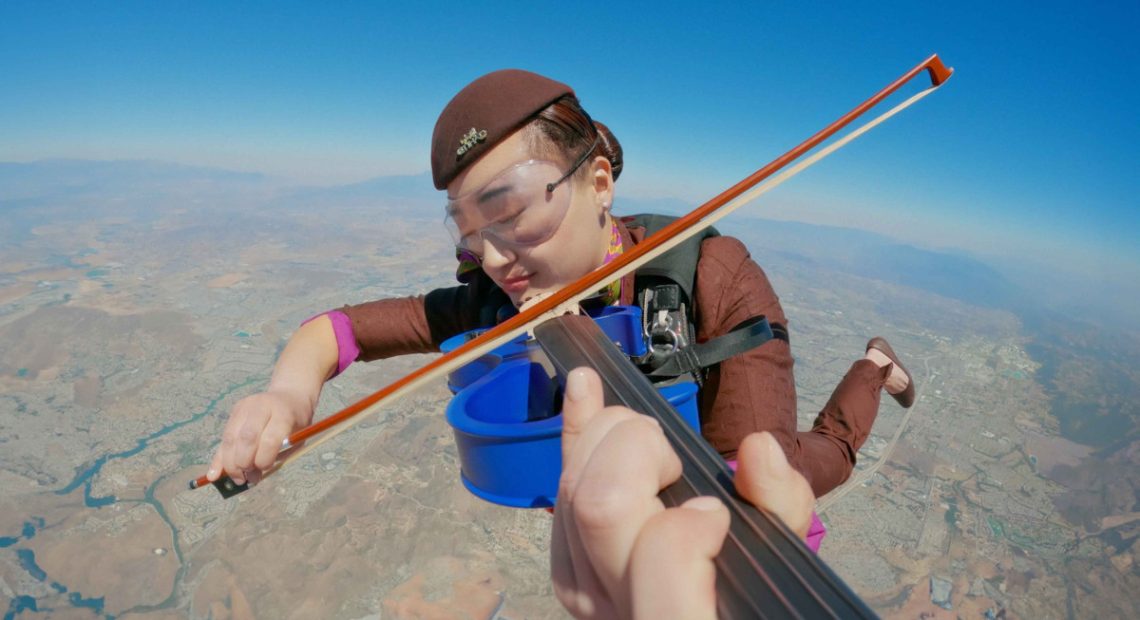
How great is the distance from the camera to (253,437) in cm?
113

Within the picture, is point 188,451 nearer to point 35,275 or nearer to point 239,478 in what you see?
point 239,478

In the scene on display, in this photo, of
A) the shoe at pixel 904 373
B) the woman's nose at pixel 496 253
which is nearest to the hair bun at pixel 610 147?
the woman's nose at pixel 496 253

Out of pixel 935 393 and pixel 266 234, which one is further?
pixel 266 234

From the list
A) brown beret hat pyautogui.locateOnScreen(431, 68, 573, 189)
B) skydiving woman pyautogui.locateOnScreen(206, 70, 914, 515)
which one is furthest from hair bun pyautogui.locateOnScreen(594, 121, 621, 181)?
brown beret hat pyautogui.locateOnScreen(431, 68, 573, 189)

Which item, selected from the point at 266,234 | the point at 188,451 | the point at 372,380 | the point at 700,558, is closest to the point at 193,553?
the point at 188,451

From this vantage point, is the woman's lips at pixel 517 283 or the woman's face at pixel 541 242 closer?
the woman's face at pixel 541 242

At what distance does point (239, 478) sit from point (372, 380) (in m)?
31.2

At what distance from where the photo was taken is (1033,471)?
27891 mm

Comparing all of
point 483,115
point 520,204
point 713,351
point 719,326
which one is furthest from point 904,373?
point 483,115

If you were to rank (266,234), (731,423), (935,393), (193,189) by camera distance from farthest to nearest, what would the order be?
(193,189) < (266,234) < (935,393) < (731,423)

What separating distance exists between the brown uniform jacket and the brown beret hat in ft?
1.99

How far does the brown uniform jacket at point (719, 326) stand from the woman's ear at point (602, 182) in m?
0.20

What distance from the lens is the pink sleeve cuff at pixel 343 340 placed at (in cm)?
172

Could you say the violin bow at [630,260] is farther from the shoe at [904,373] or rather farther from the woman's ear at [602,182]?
the shoe at [904,373]
